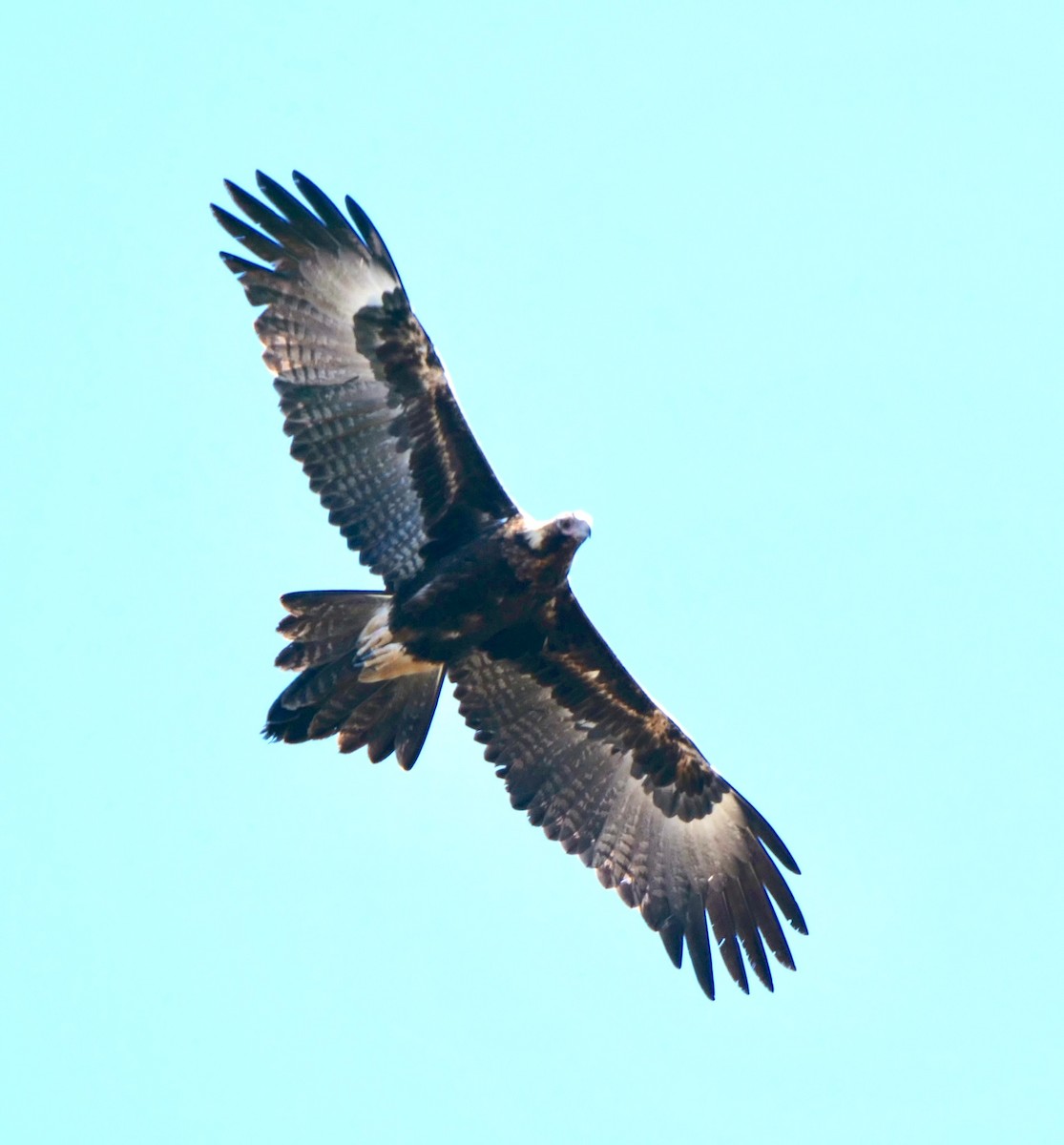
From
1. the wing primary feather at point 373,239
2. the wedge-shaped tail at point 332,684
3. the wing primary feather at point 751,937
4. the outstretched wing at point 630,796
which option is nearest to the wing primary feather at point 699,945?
the outstretched wing at point 630,796

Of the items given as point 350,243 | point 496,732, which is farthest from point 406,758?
point 350,243

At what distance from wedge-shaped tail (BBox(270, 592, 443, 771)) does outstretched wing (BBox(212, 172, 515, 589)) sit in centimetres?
46

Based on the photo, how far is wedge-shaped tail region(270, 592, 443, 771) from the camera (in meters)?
13.0

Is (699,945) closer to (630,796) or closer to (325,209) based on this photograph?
(630,796)

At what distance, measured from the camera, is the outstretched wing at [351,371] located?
43.1 ft

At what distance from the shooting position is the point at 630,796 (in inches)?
561

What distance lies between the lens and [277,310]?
13188 mm

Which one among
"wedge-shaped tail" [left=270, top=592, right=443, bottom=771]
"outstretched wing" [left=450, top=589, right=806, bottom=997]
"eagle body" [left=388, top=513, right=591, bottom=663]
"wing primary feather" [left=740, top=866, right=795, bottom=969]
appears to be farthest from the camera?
"wing primary feather" [left=740, top=866, right=795, bottom=969]

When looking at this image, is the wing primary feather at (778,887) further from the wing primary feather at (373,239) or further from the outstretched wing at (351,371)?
the wing primary feather at (373,239)

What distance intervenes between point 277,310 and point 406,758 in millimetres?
3146

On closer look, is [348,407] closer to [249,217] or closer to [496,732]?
[249,217]

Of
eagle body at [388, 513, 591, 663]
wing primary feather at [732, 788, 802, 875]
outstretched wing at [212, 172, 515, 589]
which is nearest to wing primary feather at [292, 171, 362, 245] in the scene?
outstretched wing at [212, 172, 515, 589]

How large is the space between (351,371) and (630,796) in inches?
145

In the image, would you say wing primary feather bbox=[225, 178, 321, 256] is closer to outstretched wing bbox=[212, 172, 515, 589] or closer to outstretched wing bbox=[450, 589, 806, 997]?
outstretched wing bbox=[212, 172, 515, 589]
